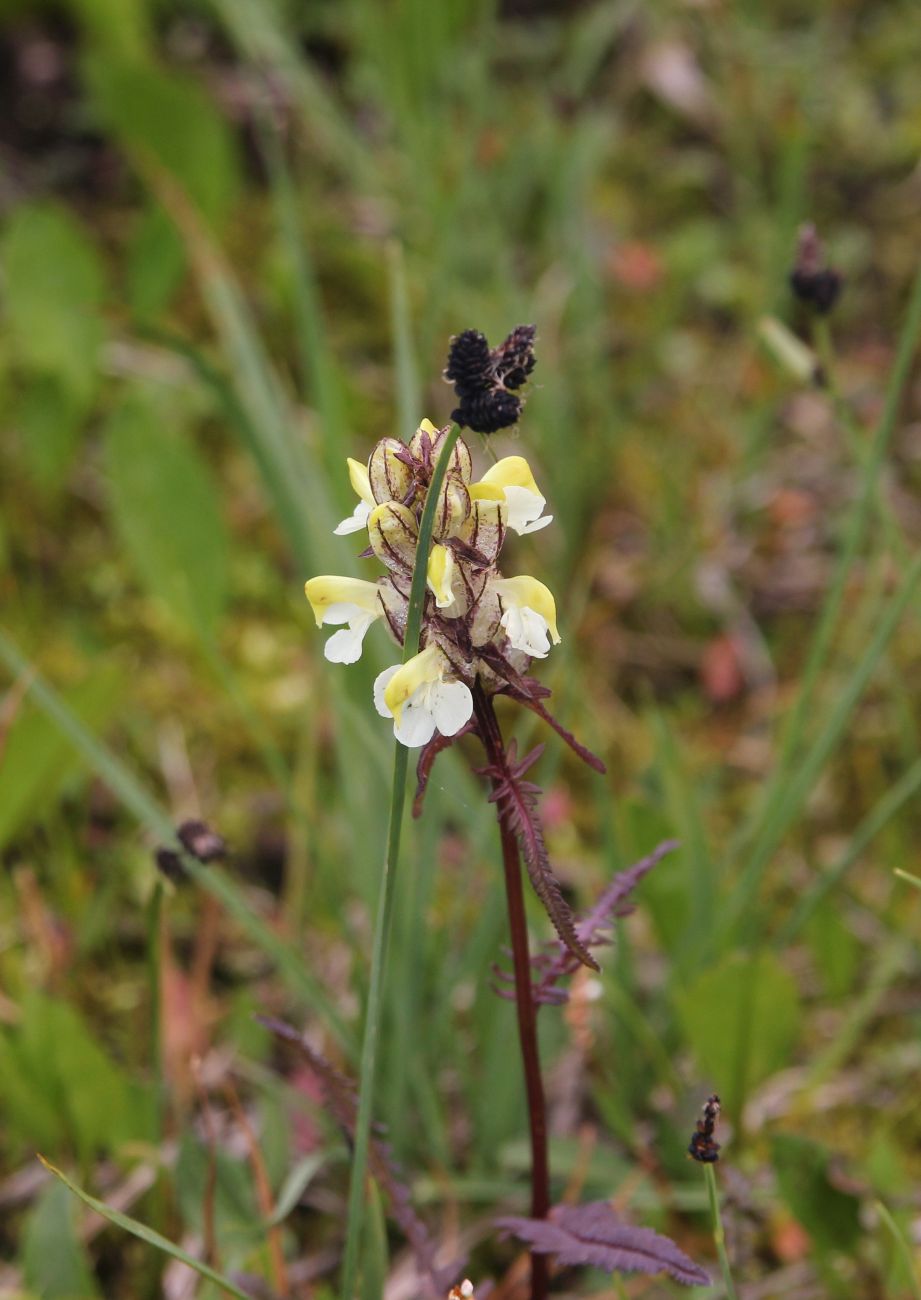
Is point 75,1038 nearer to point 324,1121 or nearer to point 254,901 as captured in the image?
point 324,1121

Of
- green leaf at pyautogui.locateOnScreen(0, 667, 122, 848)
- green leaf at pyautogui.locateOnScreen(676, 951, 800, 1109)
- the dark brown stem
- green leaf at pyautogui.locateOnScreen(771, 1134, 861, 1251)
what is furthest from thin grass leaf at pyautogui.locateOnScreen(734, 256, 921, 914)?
green leaf at pyautogui.locateOnScreen(0, 667, 122, 848)

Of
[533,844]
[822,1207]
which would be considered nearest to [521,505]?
[533,844]

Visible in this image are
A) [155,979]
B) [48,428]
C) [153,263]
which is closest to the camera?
[155,979]

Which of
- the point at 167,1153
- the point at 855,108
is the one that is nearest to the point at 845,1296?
the point at 167,1153

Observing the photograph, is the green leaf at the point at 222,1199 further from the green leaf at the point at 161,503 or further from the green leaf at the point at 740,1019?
the green leaf at the point at 161,503

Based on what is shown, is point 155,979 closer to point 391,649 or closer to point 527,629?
point 391,649

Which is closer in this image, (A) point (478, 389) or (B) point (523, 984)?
(A) point (478, 389)

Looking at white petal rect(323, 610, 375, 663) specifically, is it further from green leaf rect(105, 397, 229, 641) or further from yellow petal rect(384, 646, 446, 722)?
green leaf rect(105, 397, 229, 641)
